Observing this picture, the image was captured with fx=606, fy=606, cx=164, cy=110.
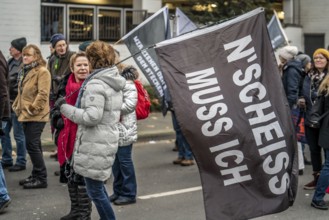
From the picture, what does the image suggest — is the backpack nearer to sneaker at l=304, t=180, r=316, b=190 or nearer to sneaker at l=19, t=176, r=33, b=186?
sneaker at l=19, t=176, r=33, b=186

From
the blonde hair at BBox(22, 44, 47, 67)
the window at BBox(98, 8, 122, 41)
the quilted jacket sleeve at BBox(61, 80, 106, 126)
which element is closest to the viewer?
the quilted jacket sleeve at BBox(61, 80, 106, 126)

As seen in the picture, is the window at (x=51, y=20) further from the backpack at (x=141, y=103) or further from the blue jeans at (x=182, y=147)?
the backpack at (x=141, y=103)

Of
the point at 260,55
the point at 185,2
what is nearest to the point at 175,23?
the point at 260,55

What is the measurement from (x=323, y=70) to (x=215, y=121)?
12.1 feet

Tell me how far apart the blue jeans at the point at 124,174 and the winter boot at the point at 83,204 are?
86 centimetres

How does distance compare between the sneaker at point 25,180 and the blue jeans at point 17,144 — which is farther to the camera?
the blue jeans at point 17,144

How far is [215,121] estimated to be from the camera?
4020 mm

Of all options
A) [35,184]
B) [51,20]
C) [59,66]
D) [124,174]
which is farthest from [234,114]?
[51,20]

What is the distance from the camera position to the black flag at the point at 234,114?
401 centimetres

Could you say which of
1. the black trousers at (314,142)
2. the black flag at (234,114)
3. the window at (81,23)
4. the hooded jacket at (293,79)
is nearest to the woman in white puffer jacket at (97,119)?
the black flag at (234,114)

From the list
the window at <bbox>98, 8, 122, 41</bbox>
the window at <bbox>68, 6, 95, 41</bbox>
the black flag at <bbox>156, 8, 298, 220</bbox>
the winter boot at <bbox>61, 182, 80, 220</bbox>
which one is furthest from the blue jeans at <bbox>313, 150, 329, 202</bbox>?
the window at <bbox>98, 8, 122, 41</bbox>

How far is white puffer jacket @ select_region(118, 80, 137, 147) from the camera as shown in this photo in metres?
6.18

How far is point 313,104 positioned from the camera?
7.12 m

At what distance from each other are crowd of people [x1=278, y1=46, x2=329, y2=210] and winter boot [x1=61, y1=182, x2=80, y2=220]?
2.66m
